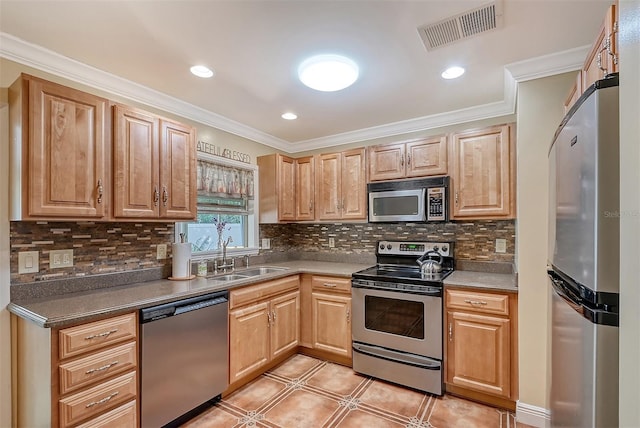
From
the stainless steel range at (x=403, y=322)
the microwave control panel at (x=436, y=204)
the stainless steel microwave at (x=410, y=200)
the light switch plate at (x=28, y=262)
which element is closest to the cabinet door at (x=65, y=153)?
the light switch plate at (x=28, y=262)

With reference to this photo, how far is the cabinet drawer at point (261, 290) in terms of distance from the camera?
2453 mm

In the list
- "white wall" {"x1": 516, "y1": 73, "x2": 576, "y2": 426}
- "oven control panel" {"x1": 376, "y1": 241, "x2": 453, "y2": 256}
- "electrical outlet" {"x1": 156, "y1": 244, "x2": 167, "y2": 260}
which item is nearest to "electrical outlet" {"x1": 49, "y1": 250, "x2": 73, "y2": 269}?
"electrical outlet" {"x1": 156, "y1": 244, "x2": 167, "y2": 260}

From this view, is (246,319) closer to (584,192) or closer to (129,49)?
(129,49)

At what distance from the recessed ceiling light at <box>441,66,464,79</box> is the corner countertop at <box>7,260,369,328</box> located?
6.93 feet

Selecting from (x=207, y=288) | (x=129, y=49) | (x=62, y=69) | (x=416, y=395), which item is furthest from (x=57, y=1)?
(x=416, y=395)

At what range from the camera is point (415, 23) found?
169 cm

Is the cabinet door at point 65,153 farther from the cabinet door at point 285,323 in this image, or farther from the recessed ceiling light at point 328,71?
the cabinet door at point 285,323

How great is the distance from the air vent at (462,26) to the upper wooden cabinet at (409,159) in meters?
1.11

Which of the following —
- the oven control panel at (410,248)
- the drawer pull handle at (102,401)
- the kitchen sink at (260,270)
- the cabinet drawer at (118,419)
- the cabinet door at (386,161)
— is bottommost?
the cabinet drawer at (118,419)

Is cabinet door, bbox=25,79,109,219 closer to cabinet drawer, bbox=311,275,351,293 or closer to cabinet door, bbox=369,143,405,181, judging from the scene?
cabinet drawer, bbox=311,275,351,293

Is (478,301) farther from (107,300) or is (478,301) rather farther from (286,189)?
(107,300)

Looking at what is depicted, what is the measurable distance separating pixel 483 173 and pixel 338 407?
7.08 feet

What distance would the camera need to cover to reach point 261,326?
269 cm

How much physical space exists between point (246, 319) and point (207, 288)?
0.50m
